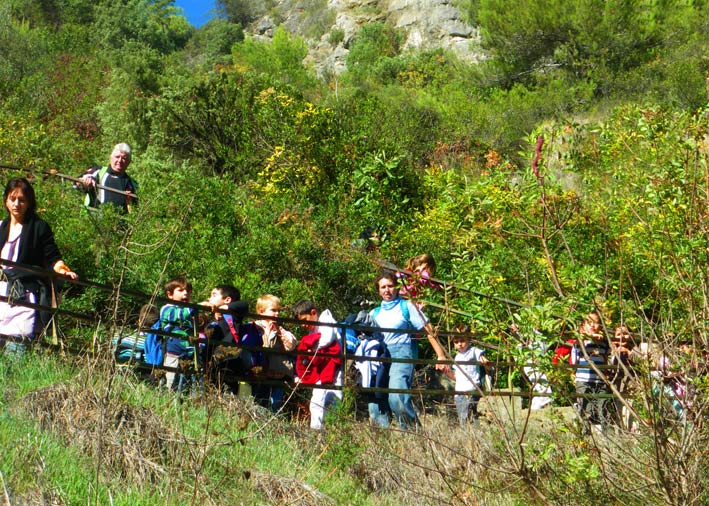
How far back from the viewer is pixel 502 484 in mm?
5859

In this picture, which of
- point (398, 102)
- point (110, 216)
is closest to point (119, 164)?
point (110, 216)

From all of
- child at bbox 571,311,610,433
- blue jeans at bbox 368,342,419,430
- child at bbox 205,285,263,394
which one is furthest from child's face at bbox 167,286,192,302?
child at bbox 571,311,610,433

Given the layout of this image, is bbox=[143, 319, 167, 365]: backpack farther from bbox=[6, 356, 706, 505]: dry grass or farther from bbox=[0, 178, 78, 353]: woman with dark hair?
bbox=[0, 178, 78, 353]: woman with dark hair

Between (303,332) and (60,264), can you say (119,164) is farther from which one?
(60,264)

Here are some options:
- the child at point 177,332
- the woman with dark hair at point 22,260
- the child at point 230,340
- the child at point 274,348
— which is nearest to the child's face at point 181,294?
the child at point 177,332

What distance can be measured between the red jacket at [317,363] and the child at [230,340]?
0.33 m

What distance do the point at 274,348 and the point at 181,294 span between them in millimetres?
812

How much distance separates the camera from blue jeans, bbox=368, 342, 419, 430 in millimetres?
7480

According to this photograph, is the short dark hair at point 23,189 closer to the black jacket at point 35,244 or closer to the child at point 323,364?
the black jacket at point 35,244

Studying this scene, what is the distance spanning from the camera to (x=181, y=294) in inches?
286

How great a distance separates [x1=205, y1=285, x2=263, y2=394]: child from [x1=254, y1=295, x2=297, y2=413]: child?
0.55ft

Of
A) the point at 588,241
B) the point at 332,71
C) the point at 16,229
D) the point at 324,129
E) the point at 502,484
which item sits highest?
the point at 332,71

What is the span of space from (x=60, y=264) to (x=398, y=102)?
24.7 metres

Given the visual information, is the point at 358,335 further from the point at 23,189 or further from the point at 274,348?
the point at 23,189
